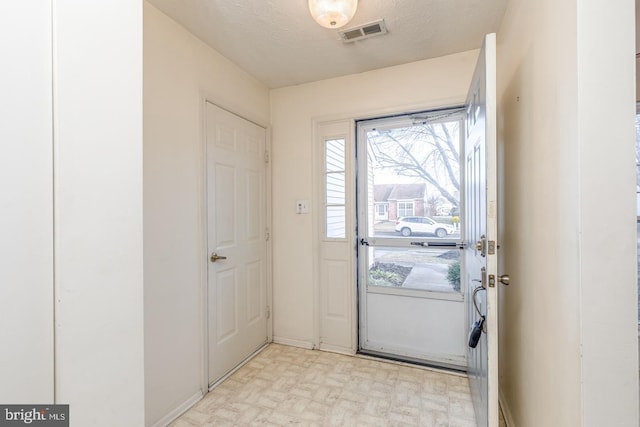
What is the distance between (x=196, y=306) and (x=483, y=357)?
5.70 ft

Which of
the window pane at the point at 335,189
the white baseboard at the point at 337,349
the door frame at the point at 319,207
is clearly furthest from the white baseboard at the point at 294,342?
the window pane at the point at 335,189

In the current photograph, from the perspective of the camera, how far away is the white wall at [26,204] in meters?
0.75

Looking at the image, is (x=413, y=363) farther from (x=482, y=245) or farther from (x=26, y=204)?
(x=26, y=204)

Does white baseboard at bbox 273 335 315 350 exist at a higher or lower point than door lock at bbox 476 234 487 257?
lower

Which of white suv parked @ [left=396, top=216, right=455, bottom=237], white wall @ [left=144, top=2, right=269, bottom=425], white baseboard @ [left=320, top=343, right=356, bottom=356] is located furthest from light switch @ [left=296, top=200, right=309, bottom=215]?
white baseboard @ [left=320, top=343, right=356, bottom=356]

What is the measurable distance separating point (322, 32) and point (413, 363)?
2.58m

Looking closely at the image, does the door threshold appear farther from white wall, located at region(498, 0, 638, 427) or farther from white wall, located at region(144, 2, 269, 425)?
white wall, located at region(144, 2, 269, 425)

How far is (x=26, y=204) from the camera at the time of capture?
0.79 m

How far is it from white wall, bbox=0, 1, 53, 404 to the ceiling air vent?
5.29 feet

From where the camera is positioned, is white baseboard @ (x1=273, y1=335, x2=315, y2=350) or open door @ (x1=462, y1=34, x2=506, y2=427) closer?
open door @ (x1=462, y1=34, x2=506, y2=427)

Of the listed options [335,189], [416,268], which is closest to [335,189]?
[335,189]

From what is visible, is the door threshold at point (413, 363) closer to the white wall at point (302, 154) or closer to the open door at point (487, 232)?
the white wall at point (302, 154)

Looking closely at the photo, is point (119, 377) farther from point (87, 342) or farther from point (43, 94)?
point (43, 94)

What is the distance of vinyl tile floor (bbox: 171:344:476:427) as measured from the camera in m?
1.78
